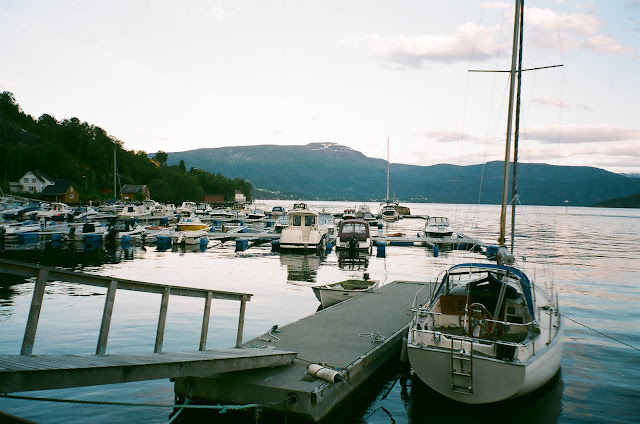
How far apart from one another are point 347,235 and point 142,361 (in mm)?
33903

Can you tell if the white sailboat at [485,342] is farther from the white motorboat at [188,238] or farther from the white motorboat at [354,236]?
the white motorboat at [188,238]

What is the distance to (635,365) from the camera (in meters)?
13.3

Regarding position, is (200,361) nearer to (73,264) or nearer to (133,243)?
(73,264)

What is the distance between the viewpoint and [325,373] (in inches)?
339

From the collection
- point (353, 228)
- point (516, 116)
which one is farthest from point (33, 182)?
point (516, 116)

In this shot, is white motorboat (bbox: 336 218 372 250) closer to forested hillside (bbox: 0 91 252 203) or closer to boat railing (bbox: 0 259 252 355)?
boat railing (bbox: 0 259 252 355)

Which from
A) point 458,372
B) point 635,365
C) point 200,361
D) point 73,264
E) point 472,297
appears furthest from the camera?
point 73,264

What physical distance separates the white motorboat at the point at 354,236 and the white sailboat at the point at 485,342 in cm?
2570

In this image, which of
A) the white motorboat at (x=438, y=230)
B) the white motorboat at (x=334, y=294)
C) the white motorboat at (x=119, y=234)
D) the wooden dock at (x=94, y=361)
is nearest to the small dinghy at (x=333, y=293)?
the white motorboat at (x=334, y=294)

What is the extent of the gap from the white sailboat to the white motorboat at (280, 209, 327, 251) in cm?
2587

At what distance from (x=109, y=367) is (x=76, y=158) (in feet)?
548

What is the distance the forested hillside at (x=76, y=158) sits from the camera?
130 meters

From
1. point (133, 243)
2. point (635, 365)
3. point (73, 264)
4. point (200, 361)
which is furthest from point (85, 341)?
point (133, 243)

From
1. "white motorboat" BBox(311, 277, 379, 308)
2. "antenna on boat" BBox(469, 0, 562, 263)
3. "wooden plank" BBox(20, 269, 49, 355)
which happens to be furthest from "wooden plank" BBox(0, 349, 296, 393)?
"antenna on boat" BBox(469, 0, 562, 263)
